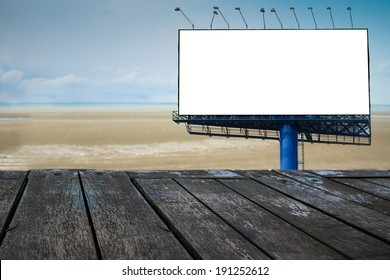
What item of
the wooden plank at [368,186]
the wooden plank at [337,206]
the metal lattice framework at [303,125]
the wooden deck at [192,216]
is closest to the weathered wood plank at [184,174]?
the wooden deck at [192,216]

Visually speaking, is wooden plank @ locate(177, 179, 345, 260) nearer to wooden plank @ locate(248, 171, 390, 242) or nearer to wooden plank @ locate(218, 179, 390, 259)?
wooden plank @ locate(218, 179, 390, 259)

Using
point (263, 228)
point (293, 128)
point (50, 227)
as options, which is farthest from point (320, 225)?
point (293, 128)

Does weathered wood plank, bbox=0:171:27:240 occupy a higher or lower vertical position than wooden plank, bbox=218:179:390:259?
higher

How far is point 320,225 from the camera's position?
1.10 meters

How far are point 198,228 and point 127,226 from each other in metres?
0.14

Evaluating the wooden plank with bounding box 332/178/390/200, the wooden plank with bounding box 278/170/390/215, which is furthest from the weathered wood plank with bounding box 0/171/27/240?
the wooden plank with bounding box 332/178/390/200

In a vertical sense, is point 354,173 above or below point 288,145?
below

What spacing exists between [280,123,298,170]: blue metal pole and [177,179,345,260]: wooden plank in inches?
605

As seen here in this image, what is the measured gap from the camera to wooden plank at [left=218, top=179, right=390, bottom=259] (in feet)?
3.03

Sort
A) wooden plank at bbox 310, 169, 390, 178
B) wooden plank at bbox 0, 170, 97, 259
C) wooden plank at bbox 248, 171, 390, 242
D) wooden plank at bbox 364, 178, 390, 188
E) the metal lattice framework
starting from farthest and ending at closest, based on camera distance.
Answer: the metal lattice framework
wooden plank at bbox 310, 169, 390, 178
wooden plank at bbox 364, 178, 390, 188
wooden plank at bbox 248, 171, 390, 242
wooden plank at bbox 0, 170, 97, 259

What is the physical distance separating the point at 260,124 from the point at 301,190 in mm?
15938

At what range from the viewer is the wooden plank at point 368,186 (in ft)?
4.92

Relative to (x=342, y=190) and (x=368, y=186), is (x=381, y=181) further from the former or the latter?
(x=342, y=190)
